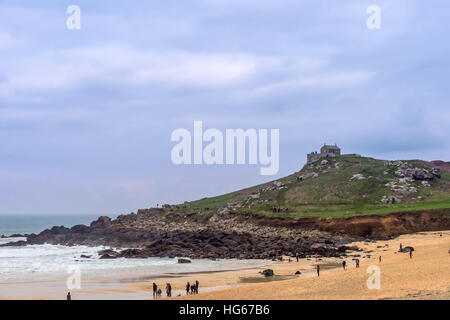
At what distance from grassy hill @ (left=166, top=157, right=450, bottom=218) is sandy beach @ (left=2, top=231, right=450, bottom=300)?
1720 inches

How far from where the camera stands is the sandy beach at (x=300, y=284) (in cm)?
3241

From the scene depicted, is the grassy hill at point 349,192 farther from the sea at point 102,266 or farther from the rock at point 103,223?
the sea at point 102,266

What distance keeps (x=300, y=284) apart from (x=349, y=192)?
80.4 m

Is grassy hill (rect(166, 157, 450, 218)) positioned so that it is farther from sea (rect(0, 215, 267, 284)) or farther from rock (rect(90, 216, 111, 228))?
sea (rect(0, 215, 267, 284))

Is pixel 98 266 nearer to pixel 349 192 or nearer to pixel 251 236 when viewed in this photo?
pixel 251 236

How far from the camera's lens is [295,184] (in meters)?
135

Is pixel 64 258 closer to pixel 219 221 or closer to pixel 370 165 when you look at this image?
pixel 219 221

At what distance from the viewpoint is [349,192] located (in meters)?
116

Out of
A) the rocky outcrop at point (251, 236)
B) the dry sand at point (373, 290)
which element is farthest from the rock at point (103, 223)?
the dry sand at point (373, 290)

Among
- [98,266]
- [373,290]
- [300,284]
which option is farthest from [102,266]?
[373,290]

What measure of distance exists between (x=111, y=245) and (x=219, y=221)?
96.6 feet

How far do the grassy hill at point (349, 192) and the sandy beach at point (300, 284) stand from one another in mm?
43691

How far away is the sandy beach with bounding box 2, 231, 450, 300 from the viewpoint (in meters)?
32.4
